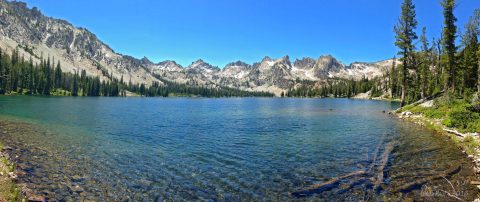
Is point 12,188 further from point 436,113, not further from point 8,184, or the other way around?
point 436,113

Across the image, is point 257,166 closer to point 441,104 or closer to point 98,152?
point 98,152

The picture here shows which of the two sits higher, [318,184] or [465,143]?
[465,143]

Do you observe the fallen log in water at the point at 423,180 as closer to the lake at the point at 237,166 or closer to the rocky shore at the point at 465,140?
the lake at the point at 237,166

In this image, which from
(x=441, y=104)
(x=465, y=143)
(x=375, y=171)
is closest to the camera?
(x=375, y=171)

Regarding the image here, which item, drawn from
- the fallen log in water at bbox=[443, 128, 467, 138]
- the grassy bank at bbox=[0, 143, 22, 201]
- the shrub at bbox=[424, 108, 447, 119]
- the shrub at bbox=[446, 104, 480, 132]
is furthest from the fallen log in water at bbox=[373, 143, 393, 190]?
the grassy bank at bbox=[0, 143, 22, 201]

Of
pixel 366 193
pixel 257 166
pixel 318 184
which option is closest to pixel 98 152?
pixel 257 166

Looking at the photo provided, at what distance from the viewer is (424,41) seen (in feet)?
284

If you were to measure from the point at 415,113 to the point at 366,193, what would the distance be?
→ 5020 cm

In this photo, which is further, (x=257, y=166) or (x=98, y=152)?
(x=98, y=152)

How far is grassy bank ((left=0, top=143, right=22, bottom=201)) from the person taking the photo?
15.1m

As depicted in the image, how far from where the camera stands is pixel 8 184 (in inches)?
675

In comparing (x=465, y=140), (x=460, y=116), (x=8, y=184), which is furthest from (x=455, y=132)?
(x=8, y=184)

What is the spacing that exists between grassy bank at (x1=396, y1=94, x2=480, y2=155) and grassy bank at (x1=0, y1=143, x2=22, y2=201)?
3200 centimetres

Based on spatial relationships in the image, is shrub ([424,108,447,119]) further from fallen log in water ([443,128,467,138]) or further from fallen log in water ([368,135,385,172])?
fallen log in water ([368,135,385,172])
